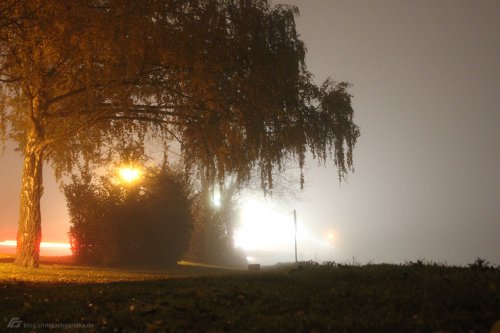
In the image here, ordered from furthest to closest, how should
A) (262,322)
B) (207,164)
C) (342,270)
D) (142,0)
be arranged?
(207,164)
(142,0)
(342,270)
(262,322)

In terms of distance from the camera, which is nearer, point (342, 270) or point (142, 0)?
point (342, 270)

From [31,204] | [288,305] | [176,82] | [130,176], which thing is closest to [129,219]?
[130,176]

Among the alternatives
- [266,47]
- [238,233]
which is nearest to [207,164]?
[266,47]

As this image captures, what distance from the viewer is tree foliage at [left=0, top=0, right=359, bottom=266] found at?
14.3m

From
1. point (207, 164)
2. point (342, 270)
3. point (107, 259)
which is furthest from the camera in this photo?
point (107, 259)

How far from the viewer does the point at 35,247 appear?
715 inches

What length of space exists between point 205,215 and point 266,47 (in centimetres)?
1950

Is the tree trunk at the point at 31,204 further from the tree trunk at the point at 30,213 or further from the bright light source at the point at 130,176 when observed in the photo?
the bright light source at the point at 130,176

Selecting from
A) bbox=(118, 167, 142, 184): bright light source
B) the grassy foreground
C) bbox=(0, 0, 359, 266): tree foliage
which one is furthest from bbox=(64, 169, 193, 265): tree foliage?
the grassy foreground

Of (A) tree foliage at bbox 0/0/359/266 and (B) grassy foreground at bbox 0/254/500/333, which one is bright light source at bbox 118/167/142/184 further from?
(B) grassy foreground at bbox 0/254/500/333

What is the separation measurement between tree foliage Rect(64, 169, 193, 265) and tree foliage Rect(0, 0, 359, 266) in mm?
5496

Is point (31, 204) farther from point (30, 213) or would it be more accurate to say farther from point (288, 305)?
point (288, 305)

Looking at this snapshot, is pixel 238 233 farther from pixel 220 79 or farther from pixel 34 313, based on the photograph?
pixel 34 313

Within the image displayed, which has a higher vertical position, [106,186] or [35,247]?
[106,186]
